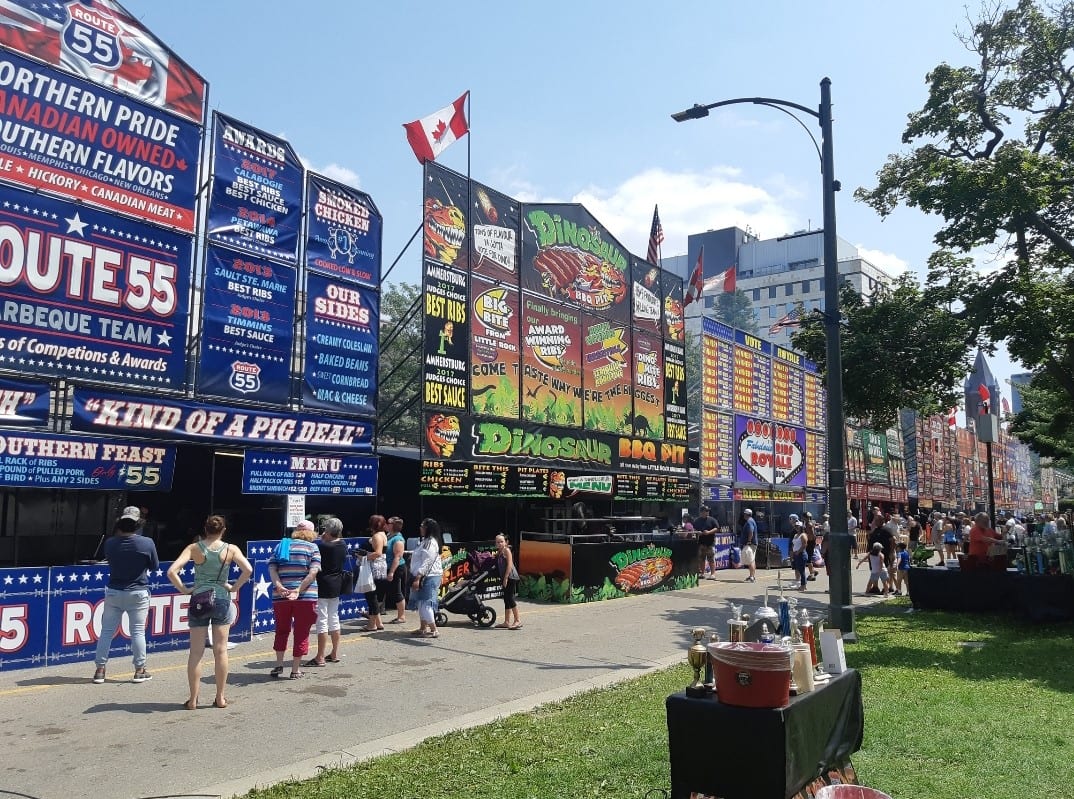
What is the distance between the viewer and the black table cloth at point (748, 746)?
12.9 feet

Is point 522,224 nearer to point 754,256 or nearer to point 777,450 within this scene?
point 777,450

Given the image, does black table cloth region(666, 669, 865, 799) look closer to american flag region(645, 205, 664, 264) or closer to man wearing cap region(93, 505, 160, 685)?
man wearing cap region(93, 505, 160, 685)

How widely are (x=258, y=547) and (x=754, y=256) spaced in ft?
343

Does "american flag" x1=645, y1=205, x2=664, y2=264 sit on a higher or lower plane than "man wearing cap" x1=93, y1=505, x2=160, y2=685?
higher

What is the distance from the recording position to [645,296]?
80.0 feet

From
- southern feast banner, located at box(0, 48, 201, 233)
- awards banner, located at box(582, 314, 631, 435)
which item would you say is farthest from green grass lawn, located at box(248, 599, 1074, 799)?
awards banner, located at box(582, 314, 631, 435)

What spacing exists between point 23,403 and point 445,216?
30.5 ft

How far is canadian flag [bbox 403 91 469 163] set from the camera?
1770 centimetres

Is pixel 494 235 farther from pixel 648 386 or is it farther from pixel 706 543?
pixel 706 543

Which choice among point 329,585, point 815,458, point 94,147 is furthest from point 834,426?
point 815,458

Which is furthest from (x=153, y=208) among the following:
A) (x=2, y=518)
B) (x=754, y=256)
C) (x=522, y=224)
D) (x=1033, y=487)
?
(x=1033, y=487)

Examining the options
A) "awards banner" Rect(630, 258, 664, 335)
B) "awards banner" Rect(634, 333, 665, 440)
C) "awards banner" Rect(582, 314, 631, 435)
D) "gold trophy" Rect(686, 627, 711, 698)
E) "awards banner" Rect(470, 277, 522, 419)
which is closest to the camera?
"gold trophy" Rect(686, 627, 711, 698)

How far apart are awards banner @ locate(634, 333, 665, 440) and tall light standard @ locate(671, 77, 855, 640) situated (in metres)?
10.6

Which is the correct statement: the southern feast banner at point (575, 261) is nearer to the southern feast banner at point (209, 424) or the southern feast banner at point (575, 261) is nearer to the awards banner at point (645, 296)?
the awards banner at point (645, 296)
